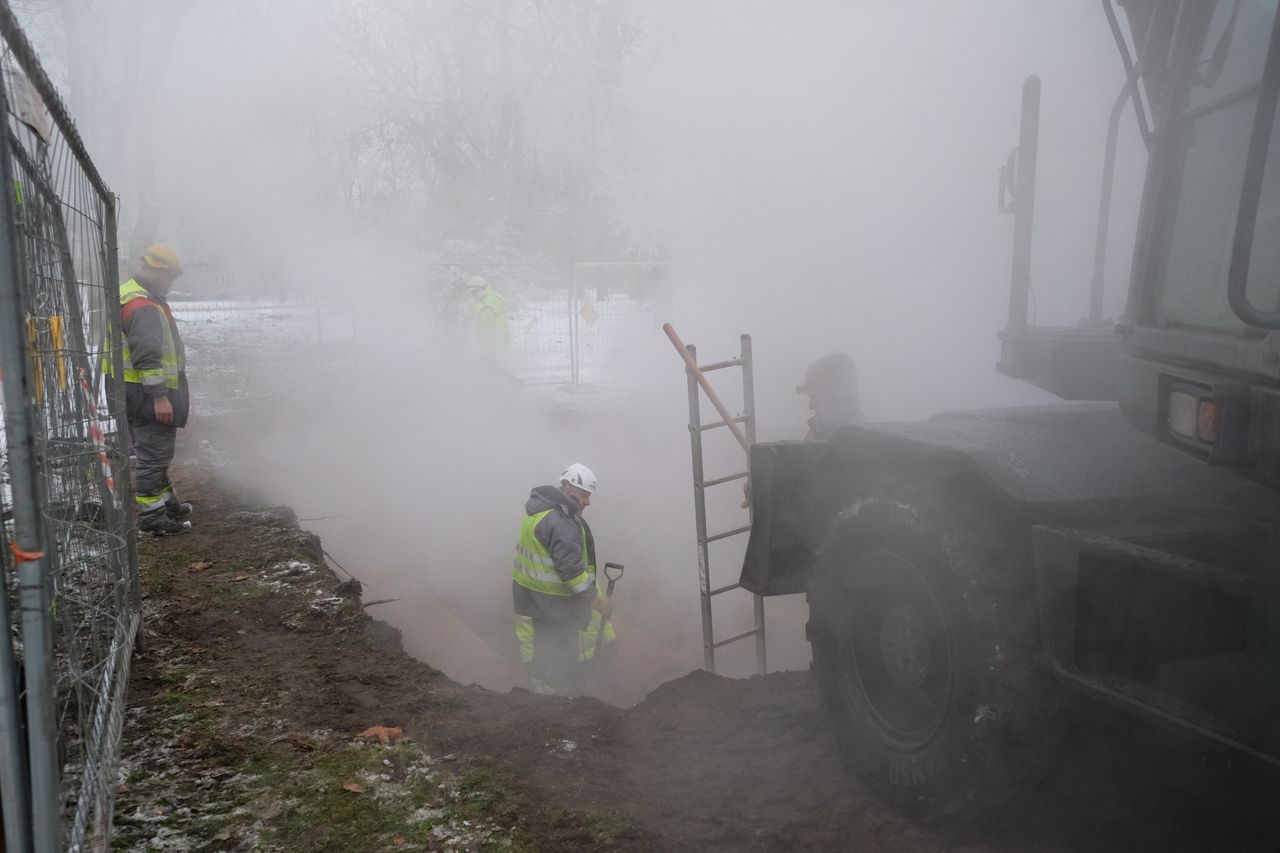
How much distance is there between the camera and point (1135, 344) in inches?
95.0

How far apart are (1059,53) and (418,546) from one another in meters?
6.48

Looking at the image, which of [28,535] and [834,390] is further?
[834,390]

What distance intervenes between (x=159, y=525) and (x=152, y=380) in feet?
3.04

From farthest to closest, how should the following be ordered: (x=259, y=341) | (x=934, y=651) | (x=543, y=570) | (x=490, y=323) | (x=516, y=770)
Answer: (x=259, y=341) → (x=490, y=323) → (x=543, y=570) → (x=516, y=770) → (x=934, y=651)

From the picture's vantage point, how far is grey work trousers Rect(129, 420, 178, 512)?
18.4ft

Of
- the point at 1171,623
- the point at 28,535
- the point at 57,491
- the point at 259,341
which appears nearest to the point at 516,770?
the point at 57,491

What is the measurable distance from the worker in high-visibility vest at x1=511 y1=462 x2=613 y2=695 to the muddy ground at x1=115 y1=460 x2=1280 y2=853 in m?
1.36

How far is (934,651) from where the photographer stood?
8.45ft

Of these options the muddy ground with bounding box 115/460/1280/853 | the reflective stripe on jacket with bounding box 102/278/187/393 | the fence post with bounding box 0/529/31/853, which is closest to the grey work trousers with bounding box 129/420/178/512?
the reflective stripe on jacket with bounding box 102/278/187/393

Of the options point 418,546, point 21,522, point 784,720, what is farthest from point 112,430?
point 418,546

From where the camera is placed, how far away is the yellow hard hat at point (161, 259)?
18.4 feet

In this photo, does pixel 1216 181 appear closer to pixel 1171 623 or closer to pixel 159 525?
pixel 1171 623

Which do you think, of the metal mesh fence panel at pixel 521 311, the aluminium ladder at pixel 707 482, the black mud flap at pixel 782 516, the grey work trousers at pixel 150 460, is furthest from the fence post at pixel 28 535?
the metal mesh fence panel at pixel 521 311

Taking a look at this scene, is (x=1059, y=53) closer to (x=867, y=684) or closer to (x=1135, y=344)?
(x=1135, y=344)
